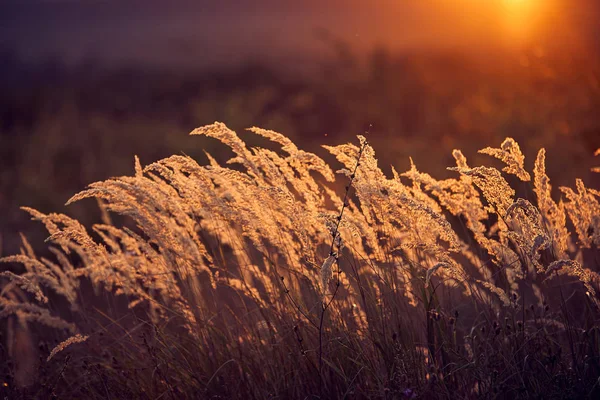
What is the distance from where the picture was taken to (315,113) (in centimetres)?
1265

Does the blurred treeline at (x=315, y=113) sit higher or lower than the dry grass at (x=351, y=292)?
higher

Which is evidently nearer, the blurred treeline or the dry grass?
the dry grass

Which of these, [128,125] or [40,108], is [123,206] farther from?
[40,108]

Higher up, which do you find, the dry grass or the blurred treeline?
the blurred treeline

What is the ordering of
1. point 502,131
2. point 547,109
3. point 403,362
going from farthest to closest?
point 547,109 < point 502,131 < point 403,362

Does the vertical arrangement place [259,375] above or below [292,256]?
below

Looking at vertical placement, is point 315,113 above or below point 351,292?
above

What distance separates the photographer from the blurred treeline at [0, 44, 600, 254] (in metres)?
9.23

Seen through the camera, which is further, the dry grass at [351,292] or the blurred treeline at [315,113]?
the blurred treeline at [315,113]

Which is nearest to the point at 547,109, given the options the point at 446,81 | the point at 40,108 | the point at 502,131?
the point at 502,131

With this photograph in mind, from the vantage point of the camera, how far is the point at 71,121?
12805mm

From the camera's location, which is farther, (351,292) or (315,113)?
(315,113)

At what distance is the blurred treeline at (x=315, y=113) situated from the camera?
30.3 feet

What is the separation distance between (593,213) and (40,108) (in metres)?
13.4
